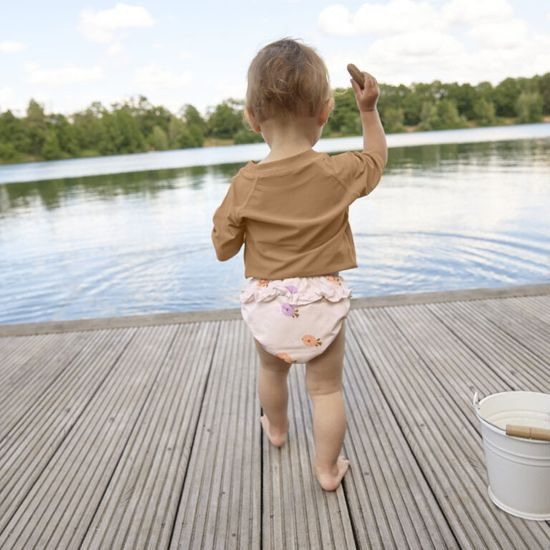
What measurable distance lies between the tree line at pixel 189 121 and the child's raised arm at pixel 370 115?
4446 centimetres

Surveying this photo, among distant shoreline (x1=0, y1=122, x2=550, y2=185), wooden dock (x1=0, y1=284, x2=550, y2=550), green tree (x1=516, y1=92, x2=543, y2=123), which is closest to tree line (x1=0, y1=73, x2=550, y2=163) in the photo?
green tree (x1=516, y1=92, x2=543, y2=123)

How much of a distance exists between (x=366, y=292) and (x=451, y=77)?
176ft

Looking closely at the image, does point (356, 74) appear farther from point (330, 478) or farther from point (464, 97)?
point (464, 97)

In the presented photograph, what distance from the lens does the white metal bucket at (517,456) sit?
134 centimetres

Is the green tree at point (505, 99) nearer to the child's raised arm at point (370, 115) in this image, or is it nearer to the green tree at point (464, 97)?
the green tree at point (464, 97)

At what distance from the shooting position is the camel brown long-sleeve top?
141 centimetres

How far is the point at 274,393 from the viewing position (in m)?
1.71

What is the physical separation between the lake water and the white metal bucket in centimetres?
364

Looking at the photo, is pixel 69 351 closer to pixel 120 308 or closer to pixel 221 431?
pixel 221 431

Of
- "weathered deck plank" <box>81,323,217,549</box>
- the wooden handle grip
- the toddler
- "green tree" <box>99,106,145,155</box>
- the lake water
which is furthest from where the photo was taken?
"green tree" <box>99,106,145,155</box>

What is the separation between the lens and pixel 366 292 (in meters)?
5.22

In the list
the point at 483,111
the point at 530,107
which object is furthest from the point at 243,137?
the point at 530,107

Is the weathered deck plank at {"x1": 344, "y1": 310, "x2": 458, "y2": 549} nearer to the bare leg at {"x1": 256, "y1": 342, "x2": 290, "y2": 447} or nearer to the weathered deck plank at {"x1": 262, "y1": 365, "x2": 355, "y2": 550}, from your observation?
the weathered deck plank at {"x1": 262, "y1": 365, "x2": 355, "y2": 550}

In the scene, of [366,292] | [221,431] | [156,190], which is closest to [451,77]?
[156,190]
